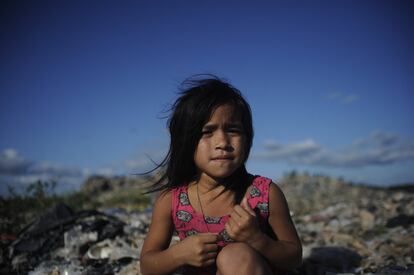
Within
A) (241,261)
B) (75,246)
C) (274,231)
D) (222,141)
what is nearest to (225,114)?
(222,141)

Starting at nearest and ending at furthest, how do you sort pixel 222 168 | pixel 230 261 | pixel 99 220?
pixel 230 261
pixel 222 168
pixel 99 220

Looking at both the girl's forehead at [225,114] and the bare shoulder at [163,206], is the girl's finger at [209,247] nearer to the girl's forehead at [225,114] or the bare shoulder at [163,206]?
the bare shoulder at [163,206]

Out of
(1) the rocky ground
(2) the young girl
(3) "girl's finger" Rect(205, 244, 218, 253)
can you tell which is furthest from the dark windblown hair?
(1) the rocky ground

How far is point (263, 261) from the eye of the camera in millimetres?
1991

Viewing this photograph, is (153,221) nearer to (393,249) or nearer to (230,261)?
(230,261)

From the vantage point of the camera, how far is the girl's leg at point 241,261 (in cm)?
190

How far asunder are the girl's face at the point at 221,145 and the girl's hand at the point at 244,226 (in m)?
0.37

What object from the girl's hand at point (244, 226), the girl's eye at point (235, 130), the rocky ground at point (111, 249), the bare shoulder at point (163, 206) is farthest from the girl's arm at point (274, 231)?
the rocky ground at point (111, 249)

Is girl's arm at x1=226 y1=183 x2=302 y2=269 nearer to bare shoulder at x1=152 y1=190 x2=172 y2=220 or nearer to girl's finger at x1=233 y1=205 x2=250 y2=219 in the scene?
girl's finger at x1=233 y1=205 x2=250 y2=219

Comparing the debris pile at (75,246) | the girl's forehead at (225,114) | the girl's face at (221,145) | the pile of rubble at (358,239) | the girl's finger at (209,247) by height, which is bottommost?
the pile of rubble at (358,239)

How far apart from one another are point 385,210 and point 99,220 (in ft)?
19.9

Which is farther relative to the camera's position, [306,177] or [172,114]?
[306,177]

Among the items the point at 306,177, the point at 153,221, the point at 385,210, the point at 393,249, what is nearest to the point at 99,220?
the point at 153,221

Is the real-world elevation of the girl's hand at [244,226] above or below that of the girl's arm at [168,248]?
above
